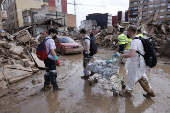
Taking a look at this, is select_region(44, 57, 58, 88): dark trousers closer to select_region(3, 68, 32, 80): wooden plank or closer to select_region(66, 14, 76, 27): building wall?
select_region(3, 68, 32, 80): wooden plank

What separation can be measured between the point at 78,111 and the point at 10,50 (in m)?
6.26

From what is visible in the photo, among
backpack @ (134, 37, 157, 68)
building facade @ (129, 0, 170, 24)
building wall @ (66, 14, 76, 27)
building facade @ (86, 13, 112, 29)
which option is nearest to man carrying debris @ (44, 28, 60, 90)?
backpack @ (134, 37, 157, 68)

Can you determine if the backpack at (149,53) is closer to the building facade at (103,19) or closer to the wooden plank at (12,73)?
the wooden plank at (12,73)

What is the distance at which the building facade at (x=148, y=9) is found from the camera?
142 ft

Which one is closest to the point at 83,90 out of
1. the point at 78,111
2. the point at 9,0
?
the point at 78,111

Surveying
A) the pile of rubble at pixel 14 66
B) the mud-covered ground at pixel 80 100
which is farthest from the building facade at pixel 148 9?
the mud-covered ground at pixel 80 100

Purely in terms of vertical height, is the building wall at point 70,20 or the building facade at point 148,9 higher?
the building facade at point 148,9

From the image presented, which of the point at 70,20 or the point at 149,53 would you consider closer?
the point at 149,53

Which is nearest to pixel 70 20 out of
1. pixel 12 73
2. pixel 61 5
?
pixel 61 5

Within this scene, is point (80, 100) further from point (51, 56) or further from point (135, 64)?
point (135, 64)

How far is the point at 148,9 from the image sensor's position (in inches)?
1876

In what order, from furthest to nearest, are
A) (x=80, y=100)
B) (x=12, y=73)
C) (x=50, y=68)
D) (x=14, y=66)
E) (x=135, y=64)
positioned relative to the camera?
(x=14, y=66), (x=12, y=73), (x=50, y=68), (x=80, y=100), (x=135, y=64)

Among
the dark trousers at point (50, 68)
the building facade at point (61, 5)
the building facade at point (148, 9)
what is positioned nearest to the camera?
the dark trousers at point (50, 68)

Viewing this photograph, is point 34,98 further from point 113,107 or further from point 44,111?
point 113,107
